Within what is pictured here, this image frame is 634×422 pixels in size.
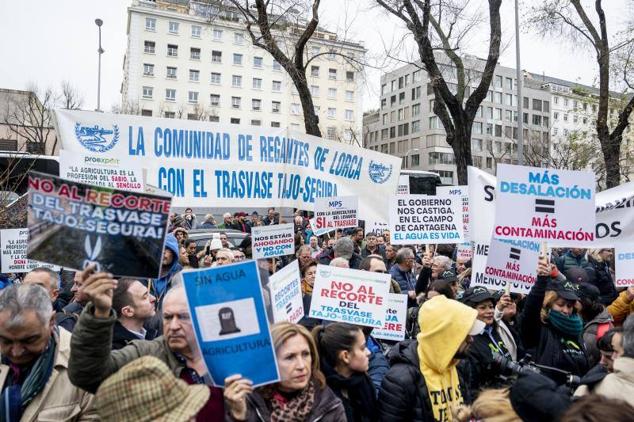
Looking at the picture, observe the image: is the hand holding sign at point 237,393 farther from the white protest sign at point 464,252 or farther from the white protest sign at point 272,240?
the white protest sign at point 464,252

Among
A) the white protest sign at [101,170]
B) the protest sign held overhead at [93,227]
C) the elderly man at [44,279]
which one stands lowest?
the elderly man at [44,279]

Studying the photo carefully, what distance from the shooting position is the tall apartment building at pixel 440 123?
257 feet

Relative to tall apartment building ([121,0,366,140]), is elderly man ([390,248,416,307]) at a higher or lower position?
lower

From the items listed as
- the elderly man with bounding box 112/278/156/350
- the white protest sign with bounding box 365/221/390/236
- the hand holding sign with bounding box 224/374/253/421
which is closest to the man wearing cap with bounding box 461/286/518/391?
the hand holding sign with bounding box 224/374/253/421

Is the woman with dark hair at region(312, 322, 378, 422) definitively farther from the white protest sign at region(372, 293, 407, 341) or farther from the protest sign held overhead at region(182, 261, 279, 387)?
the white protest sign at region(372, 293, 407, 341)

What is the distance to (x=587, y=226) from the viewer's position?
485 centimetres

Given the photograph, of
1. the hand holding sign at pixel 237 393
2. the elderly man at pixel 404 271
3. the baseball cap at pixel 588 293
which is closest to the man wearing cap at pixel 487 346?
the baseball cap at pixel 588 293

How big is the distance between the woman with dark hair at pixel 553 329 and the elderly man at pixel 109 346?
112 inches

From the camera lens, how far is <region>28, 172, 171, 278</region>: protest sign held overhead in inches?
94.7

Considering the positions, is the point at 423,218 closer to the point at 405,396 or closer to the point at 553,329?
the point at 553,329

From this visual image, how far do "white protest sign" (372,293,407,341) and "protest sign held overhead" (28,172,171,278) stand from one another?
2.71 meters

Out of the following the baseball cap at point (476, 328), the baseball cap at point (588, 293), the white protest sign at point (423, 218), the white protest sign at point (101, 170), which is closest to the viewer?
the baseball cap at point (476, 328)

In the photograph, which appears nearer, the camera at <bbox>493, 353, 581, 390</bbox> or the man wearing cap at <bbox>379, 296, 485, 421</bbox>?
the man wearing cap at <bbox>379, 296, 485, 421</bbox>

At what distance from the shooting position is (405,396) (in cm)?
303
